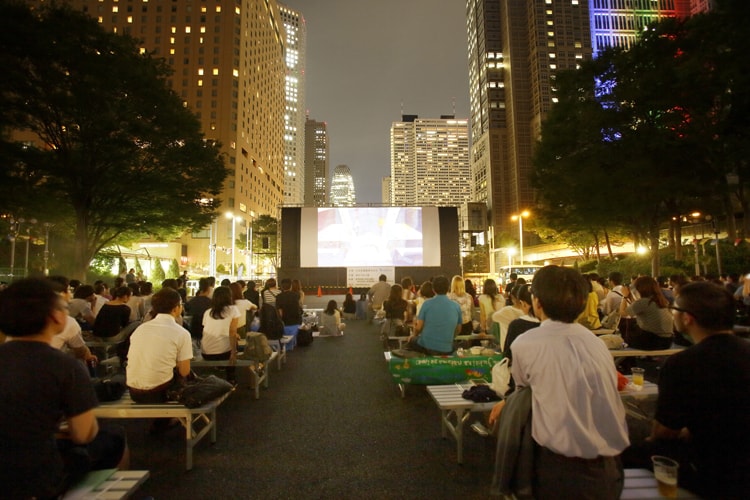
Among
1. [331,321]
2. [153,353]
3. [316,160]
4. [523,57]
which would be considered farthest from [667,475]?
[316,160]

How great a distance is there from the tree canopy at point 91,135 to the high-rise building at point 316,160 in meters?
159

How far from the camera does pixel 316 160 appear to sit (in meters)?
179

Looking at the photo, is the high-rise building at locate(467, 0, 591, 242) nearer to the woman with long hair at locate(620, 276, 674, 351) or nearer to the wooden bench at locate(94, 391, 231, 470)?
the woman with long hair at locate(620, 276, 674, 351)

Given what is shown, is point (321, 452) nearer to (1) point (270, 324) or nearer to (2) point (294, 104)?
(1) point (270, 324)

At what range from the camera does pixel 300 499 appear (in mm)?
2604

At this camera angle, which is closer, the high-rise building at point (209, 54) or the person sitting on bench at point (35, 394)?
the person sitting on bench at point (35, 394)

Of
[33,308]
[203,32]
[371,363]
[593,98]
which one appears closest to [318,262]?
[371,363]

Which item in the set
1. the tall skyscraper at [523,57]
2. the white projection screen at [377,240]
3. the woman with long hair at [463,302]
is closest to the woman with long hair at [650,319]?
the woman with long hair at [463,302]

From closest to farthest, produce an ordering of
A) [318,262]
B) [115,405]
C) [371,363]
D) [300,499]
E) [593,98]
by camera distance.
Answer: [300,499]
[115,405]
[371,363]
[318,262]
[593,98]

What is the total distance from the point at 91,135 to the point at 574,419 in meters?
17.8

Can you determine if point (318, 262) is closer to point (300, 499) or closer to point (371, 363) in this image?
point (371, 363)

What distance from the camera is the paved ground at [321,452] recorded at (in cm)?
274

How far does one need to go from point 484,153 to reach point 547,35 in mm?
26473

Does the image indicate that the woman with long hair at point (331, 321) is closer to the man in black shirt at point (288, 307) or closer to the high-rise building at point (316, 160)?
the man in black shirt at point (288, 307)
